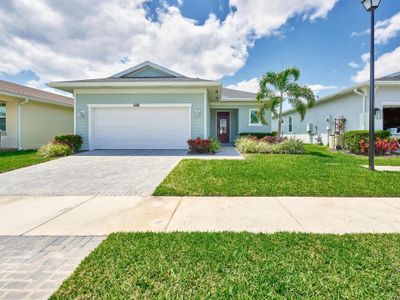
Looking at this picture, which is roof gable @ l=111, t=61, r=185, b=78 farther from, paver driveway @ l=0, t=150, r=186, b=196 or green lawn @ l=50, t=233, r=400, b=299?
green lawn @ l=50, t=233, r=400, b=299

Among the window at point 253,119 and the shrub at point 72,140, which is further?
the window at point 253,119

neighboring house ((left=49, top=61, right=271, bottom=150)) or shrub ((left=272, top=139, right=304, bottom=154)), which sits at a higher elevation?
neighboring house ((left=49, top=61, right=271, bottom=150))

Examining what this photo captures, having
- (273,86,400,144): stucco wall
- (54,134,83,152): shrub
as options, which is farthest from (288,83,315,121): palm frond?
(54,134,83,152): shrub

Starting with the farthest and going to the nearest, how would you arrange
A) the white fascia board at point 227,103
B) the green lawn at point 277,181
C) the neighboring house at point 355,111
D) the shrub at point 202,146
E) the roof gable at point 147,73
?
the white fascia board at point 227,103 < the roof gable at point 147,73 < the neighboring house at point 355,111 < the shrub at point 202,146 < the green lawn at point 277,181

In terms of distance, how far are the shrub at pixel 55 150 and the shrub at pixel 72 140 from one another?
0.92 feet

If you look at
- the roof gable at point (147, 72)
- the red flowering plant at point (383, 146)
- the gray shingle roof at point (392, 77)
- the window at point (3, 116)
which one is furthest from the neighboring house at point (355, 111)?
the window at point (3, 116)

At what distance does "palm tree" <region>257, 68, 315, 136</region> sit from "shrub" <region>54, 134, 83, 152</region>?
33.2 ft

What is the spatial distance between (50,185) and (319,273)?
615cm

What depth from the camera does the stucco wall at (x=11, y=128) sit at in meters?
14.0

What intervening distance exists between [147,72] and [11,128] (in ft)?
30.0

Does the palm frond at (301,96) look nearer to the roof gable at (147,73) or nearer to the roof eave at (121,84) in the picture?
the roof eave at (121,84)

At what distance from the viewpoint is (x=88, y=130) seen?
12.7m

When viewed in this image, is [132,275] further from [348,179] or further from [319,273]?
[348,179]

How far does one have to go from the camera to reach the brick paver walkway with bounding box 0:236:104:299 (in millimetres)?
2014
